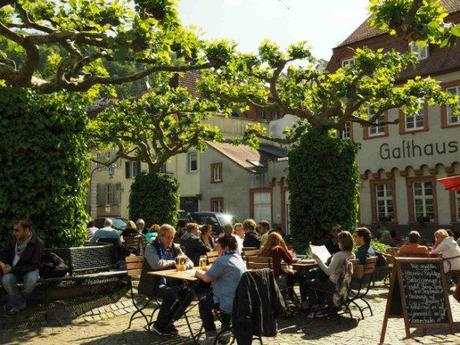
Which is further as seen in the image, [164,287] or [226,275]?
[164,287]

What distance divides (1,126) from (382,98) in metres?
10.7

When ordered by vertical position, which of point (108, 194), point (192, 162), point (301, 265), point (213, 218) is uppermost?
point (192, 162)

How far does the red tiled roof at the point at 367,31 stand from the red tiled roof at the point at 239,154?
29.2 ft

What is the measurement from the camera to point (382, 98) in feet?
51.4

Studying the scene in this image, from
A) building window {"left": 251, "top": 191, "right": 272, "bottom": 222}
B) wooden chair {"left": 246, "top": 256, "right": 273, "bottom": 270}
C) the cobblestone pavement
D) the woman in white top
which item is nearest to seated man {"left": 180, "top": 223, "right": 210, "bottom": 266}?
the cobblestone pavement

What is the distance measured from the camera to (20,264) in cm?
809

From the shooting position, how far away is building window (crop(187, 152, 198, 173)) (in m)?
37.7

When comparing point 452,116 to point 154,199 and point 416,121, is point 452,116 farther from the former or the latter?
point 154,199

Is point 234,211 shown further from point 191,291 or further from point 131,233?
point 191,291

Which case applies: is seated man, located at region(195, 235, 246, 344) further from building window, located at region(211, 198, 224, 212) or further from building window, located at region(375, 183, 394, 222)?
building window, located at region(211, 198, 224, 212)

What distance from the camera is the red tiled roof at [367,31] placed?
89.4 feet

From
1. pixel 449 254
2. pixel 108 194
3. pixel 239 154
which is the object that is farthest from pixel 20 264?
pixel 108 194

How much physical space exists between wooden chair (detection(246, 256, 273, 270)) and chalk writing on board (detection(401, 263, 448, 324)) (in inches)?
89.1

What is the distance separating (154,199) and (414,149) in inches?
505
